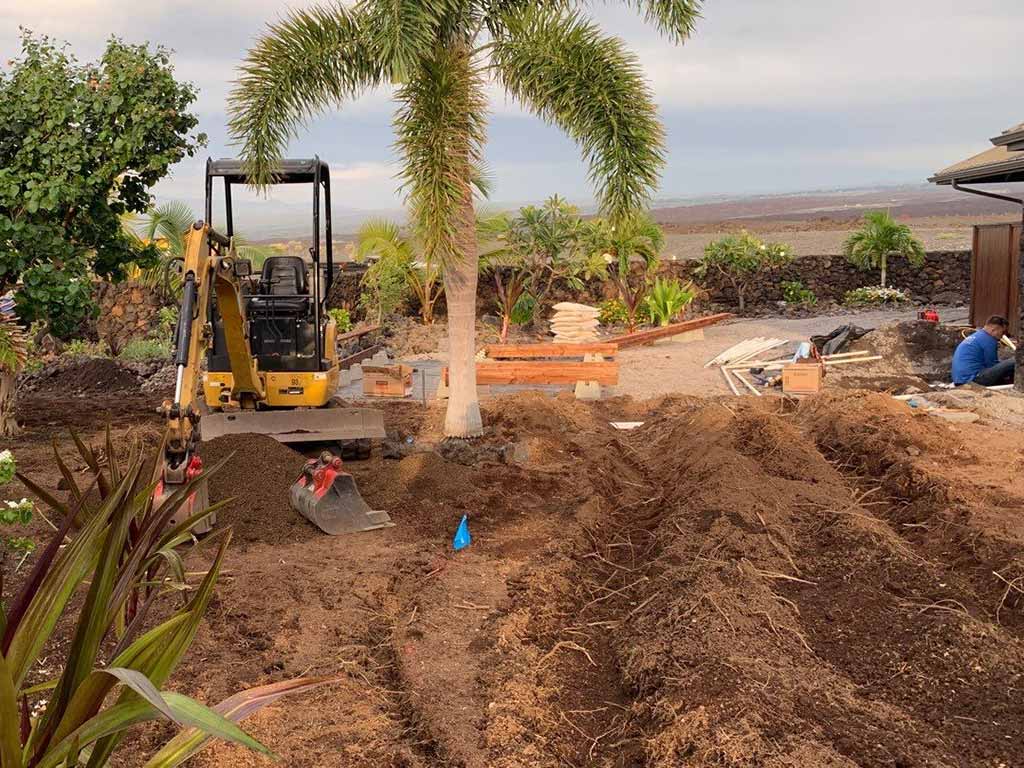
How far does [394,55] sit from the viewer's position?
9.27 m

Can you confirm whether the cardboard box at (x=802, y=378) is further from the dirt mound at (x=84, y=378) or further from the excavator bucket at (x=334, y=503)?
the dirt mound at (x=84, y=378)

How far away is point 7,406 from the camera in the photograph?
11.5 metres

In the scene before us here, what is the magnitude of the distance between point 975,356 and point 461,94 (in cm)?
800

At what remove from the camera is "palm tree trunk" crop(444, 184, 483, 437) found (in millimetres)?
11117

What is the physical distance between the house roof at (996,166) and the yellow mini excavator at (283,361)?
8399 millimetres

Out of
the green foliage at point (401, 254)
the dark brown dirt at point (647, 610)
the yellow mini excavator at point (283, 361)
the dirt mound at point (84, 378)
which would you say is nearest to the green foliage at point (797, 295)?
the green foliage at point (401, 254)

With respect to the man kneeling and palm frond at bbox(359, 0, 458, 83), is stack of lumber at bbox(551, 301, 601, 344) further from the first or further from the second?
palm frond at bbox(359, 0, 458, 83)

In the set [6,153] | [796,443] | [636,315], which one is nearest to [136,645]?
[796,443]

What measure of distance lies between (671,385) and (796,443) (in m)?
5.38

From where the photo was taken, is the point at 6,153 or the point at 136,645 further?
the point at 6,153

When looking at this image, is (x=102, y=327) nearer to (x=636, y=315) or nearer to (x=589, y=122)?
(x=636, y=315)

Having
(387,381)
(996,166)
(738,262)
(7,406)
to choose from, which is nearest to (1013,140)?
(996,166)

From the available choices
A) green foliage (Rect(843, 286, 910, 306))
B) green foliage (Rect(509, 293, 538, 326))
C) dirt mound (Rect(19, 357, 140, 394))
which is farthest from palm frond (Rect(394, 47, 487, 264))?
green foliage (Rect(843, 286, 910, 306))

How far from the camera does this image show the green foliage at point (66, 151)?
10711 millimetres
